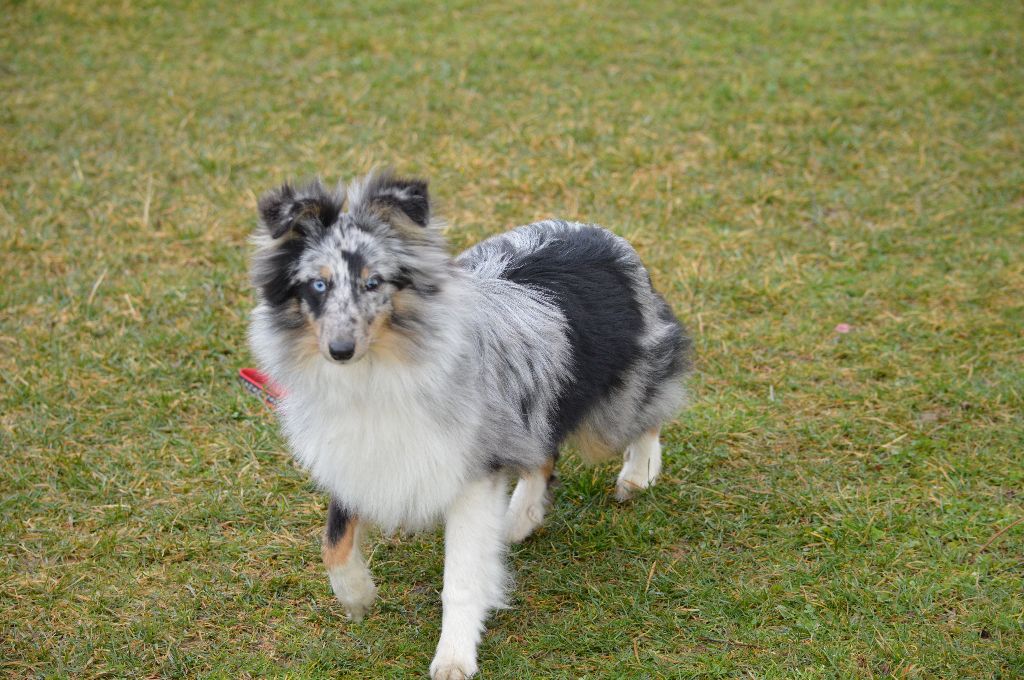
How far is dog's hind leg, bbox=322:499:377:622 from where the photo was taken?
360 cm

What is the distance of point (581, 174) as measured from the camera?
281 inches

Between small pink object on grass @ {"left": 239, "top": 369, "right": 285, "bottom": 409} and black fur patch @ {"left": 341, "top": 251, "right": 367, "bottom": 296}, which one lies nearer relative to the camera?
black fur patch @ {"left": 341, "top": 251, "right": 367, "bottom": 296}

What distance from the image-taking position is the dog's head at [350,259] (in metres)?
3.19

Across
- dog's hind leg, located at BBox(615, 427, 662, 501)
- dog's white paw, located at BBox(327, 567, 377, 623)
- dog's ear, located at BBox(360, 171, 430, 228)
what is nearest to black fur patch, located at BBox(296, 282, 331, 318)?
dog's ear, located at BBox(360, 171, 430, 228)

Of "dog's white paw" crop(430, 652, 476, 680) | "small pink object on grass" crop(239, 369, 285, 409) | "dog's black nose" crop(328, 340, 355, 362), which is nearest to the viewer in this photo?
"dog's black nose" crop(328, 340, 355, 362)

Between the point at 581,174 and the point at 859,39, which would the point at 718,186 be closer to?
the point at 581,174

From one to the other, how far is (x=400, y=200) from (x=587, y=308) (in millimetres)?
979

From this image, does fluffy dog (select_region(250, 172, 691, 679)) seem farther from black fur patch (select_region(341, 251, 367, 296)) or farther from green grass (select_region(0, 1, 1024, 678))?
green grass (select_region(0, 1, 1024, 678))

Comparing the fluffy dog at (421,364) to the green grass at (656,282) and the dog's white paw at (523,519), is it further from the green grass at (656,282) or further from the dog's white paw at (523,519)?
the green grass at (656,282)

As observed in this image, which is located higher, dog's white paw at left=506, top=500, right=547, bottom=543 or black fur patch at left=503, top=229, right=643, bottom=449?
black fur patch at left=503, top=229, right=643, bottom=449

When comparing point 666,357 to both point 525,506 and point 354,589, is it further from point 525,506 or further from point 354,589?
point 354,589

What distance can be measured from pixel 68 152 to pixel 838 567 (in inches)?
230

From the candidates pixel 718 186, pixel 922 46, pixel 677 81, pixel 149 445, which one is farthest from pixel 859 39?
pixel 149 445

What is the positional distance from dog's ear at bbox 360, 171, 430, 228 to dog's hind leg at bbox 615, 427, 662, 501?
158cm
